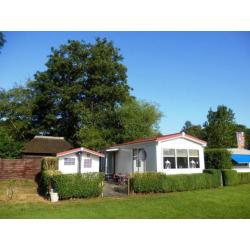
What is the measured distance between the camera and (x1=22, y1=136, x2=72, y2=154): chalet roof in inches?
1048

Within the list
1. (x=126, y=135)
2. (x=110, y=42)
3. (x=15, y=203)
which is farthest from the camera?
(x=110, y=42)

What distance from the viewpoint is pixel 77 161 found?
71.9ft

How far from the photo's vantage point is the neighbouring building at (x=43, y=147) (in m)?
26.5

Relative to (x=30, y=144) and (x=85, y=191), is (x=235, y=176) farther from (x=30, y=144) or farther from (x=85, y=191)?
(x=30, y=144)

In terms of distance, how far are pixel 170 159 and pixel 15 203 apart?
11069mm

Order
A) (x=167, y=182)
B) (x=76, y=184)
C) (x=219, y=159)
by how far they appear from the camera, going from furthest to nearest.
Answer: (x=219, y=159)
(x=167, y=182)
(x=76, y=184)

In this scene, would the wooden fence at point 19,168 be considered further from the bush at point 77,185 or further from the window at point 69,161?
the bush at point 77,185

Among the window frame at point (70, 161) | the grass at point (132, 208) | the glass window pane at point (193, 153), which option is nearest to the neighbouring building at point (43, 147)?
the window frame at point (70, 161)

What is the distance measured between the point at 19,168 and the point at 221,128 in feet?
105

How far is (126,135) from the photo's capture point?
35.7 meters

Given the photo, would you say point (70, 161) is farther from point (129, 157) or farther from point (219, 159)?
point (219, 159)

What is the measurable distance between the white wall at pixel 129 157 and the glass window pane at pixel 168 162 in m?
0.82

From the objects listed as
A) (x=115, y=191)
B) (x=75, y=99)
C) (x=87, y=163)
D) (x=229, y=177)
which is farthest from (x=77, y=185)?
(x=75, y=99)
